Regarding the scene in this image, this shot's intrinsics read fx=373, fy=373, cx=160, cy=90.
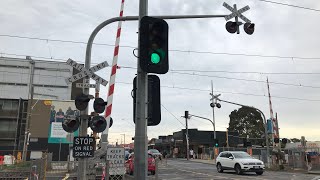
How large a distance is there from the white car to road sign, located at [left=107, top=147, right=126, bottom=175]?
16609mm

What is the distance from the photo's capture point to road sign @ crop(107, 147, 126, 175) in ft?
33.0

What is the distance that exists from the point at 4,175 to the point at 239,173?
14980mm

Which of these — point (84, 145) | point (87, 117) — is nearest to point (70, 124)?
point (87, 117)

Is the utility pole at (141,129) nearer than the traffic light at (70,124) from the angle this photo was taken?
Yes

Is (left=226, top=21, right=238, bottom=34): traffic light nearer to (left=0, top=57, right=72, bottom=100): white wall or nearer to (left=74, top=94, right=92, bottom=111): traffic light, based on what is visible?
(left=74, top=94, right=92, bottom=111): traffic light

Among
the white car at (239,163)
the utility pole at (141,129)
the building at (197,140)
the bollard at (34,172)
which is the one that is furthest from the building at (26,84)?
the utility pole at (141,129)

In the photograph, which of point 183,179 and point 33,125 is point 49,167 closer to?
point 183,179

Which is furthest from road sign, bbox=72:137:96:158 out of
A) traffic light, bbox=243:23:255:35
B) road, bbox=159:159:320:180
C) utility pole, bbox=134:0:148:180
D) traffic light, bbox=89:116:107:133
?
road, bbox=159:159:320:180

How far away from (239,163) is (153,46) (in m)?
20.9

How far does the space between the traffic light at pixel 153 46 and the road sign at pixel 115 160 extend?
4567mm

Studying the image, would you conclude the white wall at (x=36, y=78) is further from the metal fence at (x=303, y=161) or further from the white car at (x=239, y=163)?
the white car at (x=239, y=163)

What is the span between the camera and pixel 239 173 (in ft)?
84.2

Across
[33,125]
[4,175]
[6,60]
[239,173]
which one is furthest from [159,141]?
[4,175]

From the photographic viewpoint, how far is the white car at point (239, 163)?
82.4 ft
